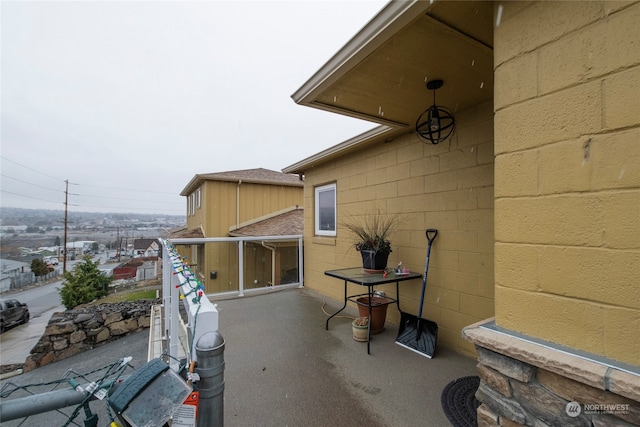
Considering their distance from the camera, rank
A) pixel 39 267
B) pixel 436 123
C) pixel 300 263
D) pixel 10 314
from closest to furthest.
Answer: pixel 436 123, pixel 300 263, pixel 10 314, pixel 39 267

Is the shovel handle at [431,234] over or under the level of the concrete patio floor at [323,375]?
over

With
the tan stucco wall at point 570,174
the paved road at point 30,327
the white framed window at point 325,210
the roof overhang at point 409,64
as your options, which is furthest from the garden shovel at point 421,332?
the paved road at point 30,327

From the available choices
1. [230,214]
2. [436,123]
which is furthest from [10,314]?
[436,123]

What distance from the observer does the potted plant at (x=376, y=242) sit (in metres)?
3.37

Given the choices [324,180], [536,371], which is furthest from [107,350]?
[536,371]

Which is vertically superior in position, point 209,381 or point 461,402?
point 209,381

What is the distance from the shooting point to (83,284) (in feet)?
33.5

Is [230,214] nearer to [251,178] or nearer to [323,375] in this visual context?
[251,178]

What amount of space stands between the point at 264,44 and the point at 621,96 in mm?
8932

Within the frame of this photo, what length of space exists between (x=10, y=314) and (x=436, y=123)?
20754 mm

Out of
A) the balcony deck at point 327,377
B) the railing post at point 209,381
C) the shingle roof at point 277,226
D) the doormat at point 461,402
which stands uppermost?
the shingle roof at point 277,226

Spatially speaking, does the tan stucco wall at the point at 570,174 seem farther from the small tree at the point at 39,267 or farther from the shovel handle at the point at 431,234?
the small tree at the point at 39,267

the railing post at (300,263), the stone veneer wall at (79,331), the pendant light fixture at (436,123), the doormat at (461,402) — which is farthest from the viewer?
the stone veneer wall at (79,331)

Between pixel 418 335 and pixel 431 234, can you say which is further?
pixel 431 234
